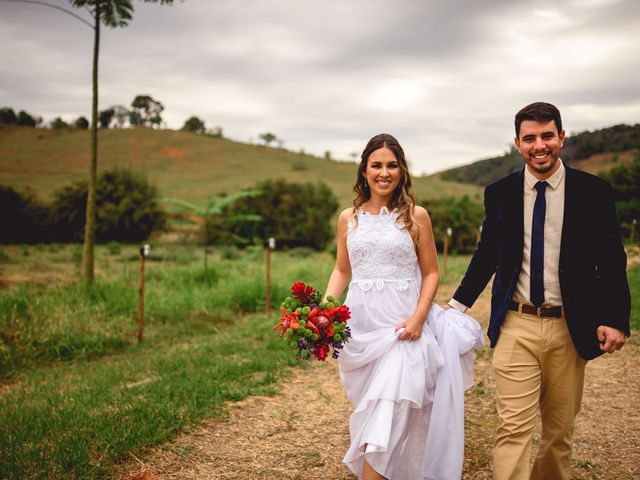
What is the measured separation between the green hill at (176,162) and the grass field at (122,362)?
93.3 ft

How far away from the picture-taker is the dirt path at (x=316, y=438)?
13.3 ft

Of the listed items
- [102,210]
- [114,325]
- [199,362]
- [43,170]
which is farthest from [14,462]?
[43,170]

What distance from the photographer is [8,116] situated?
6041cm

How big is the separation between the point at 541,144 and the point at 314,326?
5.49 ft

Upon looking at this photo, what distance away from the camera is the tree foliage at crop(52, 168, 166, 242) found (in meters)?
25.5

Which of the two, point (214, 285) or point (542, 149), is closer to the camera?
point (542, 149)

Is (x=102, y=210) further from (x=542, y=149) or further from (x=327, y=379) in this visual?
(x=542, y=149)

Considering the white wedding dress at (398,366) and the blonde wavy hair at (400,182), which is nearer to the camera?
the white wedding dress at (398,366)

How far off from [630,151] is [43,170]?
4049cm

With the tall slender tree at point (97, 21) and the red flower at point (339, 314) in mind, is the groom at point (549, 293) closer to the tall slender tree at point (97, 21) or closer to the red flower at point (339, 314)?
the red flower at point (339, 314)

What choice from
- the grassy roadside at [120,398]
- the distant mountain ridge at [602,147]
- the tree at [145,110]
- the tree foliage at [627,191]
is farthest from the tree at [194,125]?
the grassy roadside at [120,398]

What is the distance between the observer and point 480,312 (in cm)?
1010

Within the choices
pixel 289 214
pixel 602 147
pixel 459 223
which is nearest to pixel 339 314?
pixel 459 223

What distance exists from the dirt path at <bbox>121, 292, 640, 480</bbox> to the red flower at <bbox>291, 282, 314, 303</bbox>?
1540mm
